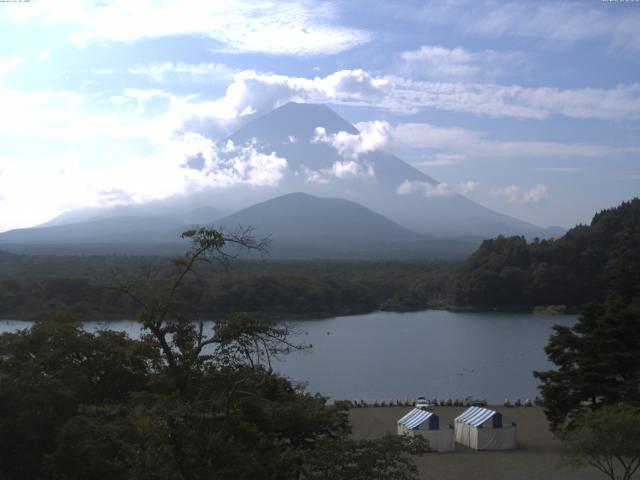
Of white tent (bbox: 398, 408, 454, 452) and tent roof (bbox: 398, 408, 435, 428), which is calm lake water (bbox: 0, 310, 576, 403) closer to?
tent roof (bbox: 398, 408, 435, 428)

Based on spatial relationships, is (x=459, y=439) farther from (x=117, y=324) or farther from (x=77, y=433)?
(x=117, y=324)

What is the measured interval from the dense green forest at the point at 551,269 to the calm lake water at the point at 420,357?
105 inches

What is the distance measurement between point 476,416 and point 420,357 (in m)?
9.16

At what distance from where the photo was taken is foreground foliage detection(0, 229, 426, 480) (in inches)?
135

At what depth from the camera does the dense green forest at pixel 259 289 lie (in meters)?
21.4

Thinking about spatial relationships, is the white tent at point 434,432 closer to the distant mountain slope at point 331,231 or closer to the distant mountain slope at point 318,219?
the distant mountain slope at point 331,231

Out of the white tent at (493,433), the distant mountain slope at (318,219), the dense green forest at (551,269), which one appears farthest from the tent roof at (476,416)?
the distant mountain slope at (318,219)

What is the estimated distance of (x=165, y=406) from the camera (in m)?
3.41

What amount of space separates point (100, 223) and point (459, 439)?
336 feet

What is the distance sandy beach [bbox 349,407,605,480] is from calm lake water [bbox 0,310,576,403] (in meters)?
3.24

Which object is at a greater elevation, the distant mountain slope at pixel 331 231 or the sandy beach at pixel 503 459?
the distant mountain slope at pixel 331 231

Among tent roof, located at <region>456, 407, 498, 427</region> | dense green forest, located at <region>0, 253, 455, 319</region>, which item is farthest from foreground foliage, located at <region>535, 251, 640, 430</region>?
dense green forest, located at <region>0, 253, 455, 319</region>

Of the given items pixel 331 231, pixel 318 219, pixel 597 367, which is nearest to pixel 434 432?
pixel 597 367

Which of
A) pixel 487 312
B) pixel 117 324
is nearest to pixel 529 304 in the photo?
pixel 487 312
